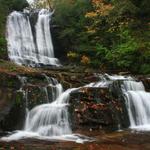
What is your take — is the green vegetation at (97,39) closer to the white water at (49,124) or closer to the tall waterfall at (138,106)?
the tall waterfall at (138,106)

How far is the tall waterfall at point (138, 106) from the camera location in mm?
14364

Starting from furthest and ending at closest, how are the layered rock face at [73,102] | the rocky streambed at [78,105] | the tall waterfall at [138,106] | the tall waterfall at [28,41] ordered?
the tall waterfall at [28,41], the tall waterfall at [138,106], the layered rock face at [73,102], the rocky streambed at [78,105]

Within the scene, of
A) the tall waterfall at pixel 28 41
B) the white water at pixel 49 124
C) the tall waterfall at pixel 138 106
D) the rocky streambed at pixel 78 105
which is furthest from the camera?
the tall waterfall at pixel 28 41

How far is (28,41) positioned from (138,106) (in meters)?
11.5

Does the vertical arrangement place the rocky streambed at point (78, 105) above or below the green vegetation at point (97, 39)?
below

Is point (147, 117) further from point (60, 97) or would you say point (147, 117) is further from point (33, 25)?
point (33, 25)

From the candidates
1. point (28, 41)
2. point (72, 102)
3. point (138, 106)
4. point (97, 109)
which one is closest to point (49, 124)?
point (72, 102)

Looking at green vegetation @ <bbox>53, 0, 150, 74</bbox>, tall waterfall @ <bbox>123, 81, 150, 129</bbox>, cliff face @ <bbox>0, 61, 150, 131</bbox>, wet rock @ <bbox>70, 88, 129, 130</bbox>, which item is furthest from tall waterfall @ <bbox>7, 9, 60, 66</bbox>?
wet rock @ <bbox>70, 88, 129, 130</bbox>

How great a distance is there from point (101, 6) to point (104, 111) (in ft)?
32.6

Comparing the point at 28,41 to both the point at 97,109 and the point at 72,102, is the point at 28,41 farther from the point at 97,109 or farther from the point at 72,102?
the point at 97,109

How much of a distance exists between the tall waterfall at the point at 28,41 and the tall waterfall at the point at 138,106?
7824mm

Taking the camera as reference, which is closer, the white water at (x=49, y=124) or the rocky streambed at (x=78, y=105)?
the white water at (x=49, y=124)

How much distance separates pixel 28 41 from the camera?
81.2ft

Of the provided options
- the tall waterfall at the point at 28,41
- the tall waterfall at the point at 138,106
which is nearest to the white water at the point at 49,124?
the tall waterfall at the point at 138,106
